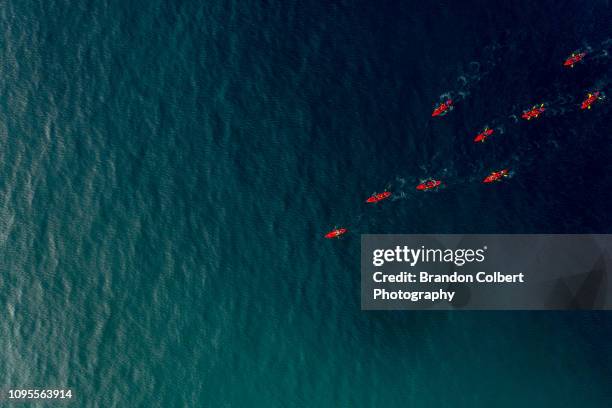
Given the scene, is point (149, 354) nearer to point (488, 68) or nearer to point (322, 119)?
point (322, 119)

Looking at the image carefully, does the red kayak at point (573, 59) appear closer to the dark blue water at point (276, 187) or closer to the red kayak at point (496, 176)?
the dark blue water at point (276, 187)

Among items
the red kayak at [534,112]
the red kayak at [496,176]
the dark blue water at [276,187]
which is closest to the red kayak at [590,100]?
the dark blue water at [276,187]

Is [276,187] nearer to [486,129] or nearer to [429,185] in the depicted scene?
[429,185]

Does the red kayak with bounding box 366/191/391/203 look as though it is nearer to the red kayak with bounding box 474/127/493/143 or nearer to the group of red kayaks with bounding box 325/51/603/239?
the group of red kayaks with bounding box 325/51/603/239

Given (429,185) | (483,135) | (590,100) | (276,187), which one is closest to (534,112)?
(483,135)

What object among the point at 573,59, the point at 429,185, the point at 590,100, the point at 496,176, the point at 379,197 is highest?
the point at 573,59

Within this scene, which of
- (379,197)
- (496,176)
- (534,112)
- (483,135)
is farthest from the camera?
(483,135)
